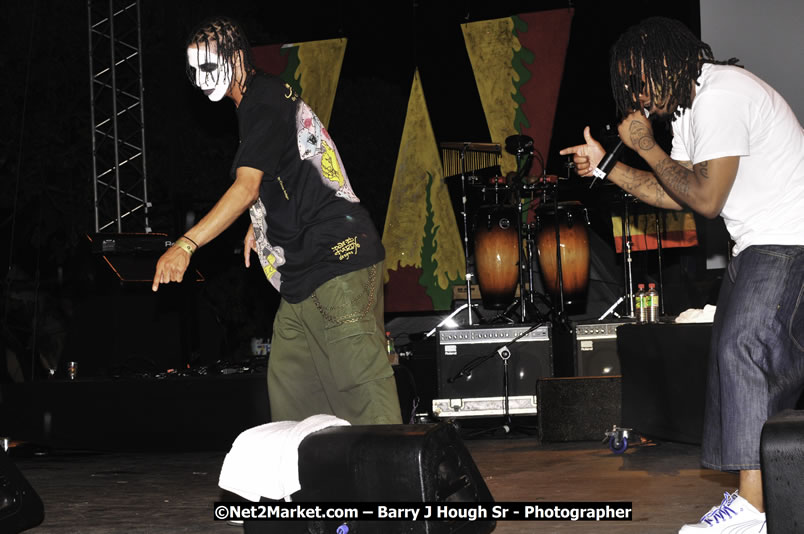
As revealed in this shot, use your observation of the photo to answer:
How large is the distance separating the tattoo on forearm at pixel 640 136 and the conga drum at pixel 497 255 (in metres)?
5.32

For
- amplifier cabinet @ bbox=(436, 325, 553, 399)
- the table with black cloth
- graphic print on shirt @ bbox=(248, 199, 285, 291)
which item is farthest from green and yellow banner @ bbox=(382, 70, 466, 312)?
graphic print on shirt @ bbox=(248, 199, 285, 291)

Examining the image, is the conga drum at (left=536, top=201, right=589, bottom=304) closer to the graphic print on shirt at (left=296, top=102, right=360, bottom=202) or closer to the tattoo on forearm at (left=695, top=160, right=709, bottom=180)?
the graphic print on shirt at (left=296, top=102, right=360, bottom=202)

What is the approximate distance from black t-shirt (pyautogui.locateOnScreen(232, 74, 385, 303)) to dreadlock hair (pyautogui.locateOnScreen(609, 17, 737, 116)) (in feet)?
3.29

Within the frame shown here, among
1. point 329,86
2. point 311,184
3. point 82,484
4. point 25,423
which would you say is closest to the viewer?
point 311,184

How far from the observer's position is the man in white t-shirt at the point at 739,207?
8.20ft

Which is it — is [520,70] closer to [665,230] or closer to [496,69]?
[496,69]

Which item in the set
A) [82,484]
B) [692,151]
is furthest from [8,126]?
[692,151]

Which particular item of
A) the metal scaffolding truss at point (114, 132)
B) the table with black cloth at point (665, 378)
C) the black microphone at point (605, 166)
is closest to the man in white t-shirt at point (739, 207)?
the black microphone at point (605, 166)

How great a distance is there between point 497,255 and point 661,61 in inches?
218

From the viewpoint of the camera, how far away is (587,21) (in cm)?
909

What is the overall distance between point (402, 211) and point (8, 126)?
4.48 m

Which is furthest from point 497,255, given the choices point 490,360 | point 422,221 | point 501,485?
point 501,485

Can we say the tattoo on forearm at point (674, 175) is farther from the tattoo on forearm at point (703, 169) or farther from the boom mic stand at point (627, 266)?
the boom mic stand at point (627, 266)

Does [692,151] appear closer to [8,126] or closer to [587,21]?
[587,21]
